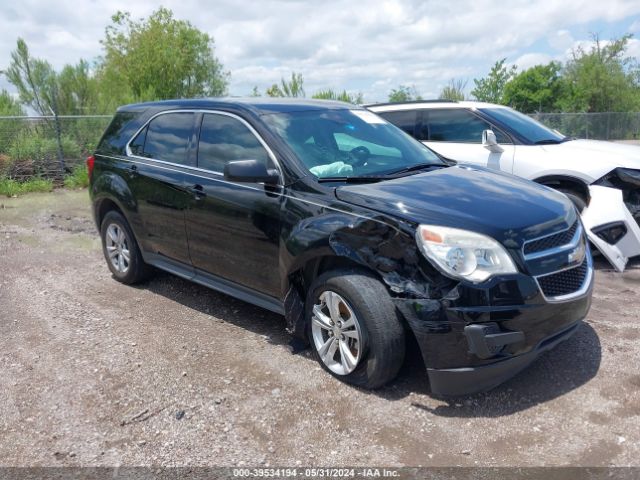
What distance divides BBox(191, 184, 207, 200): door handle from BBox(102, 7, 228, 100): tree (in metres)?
23.0

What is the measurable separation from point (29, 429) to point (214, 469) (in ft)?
4.14

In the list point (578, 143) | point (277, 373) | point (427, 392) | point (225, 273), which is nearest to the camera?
point (427, 392)

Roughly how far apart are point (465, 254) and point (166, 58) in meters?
26.6

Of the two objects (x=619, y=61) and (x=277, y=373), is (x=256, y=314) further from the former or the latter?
(x=619, y=61)

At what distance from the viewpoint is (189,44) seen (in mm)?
28766

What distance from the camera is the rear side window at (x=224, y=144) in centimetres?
441

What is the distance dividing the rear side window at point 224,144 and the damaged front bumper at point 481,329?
172cm

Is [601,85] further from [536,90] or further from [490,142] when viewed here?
[490,142]

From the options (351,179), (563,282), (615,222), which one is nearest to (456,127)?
(615,222)

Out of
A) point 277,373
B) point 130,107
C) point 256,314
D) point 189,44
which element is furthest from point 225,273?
point 189,44

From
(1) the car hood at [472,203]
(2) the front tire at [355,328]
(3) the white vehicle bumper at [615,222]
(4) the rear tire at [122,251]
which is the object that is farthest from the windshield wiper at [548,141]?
(4) the rear tire at [122,251]

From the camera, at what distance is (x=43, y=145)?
1301 centimetres

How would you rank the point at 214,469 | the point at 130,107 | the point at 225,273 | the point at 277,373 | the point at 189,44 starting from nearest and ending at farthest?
the point at 214,469, the point at 277,373, the point at 225,273, the point at 130,107, the point at 189,44

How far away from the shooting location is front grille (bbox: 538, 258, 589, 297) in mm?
3416
